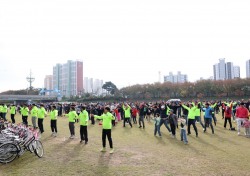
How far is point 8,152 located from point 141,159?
4687mm

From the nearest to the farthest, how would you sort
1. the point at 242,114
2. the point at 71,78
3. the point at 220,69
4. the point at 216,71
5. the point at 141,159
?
the point at 141,159 < the point at 242,114 < the point at 220,69 < the point at 216,71 < the point at 71,78

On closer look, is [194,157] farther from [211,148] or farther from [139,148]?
[139,148]

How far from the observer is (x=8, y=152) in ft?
25.4

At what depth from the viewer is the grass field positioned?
6.96m

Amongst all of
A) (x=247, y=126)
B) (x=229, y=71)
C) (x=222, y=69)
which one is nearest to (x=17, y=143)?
(x=247, y=126)

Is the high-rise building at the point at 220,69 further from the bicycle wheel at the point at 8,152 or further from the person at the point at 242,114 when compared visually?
the bicycle wheel at the point at 8,152

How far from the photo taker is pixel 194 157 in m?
8.53

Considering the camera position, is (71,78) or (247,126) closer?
(247,126)

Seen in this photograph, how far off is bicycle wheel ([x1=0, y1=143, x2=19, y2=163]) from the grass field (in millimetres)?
224

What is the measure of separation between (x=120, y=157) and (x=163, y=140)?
4.07 m

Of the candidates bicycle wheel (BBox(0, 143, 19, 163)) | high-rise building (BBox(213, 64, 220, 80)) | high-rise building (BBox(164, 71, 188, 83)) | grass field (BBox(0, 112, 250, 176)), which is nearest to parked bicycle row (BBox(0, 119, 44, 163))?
bicycle wheel (BBox(0, 143, 19, 163))

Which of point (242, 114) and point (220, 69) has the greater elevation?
point (220, 69)

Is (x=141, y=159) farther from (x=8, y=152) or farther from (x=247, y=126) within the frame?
(x=247, y=126)

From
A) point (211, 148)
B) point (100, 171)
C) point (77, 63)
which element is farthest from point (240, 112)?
point (77, 63)
